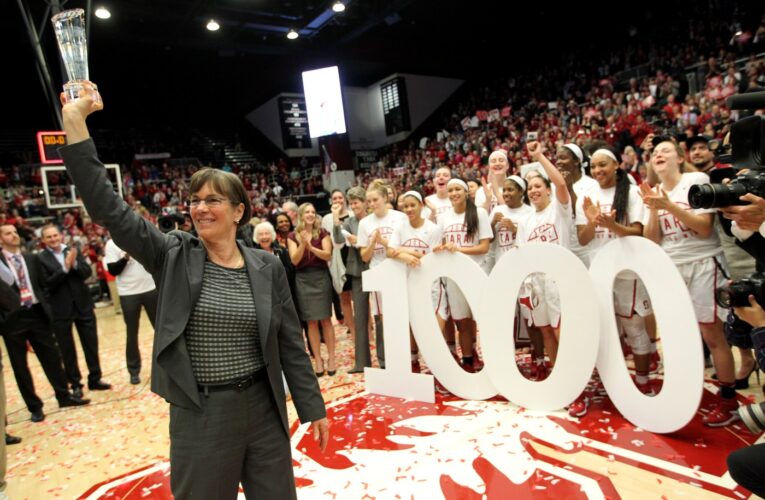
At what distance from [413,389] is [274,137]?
19754 millimetres

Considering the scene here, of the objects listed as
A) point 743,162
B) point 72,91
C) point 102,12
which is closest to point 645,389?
point 743,162

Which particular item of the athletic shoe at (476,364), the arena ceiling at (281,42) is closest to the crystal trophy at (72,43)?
the athletic shoe at (476,364)

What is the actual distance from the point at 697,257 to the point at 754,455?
183cm

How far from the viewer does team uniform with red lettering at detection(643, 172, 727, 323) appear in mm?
3025

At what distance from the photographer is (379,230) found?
4344mm

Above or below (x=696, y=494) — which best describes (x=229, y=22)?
above

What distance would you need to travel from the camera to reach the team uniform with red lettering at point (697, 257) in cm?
Answer: 303

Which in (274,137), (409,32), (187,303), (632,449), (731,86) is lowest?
(632,449)

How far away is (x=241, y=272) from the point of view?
1.75m

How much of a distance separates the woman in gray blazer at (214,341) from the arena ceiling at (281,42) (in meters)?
12.2

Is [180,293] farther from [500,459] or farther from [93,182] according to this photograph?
[500,459]

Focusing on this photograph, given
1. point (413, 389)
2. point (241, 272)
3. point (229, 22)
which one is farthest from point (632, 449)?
point (229, 22)

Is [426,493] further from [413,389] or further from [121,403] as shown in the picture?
[121,403]

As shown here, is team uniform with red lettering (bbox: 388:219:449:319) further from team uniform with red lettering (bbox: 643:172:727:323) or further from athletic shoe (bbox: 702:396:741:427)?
athletic shoe (bbox: 702:396:741:427)
